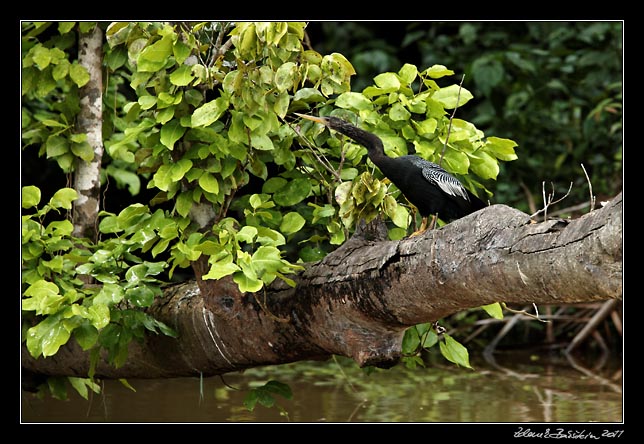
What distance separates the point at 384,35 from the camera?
309 inches

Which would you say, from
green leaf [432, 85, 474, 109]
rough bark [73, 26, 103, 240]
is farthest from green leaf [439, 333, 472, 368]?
rough bark [73, 26, 103, 240]

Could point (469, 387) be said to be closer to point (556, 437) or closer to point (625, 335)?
point (625, 335)

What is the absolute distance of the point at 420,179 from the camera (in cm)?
282

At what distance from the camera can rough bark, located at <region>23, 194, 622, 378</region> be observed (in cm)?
187

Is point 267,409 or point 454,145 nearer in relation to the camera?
point 454,145

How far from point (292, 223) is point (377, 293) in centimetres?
60

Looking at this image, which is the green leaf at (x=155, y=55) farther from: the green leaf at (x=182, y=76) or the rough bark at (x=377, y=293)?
the rough bark at (x=377, y=293)

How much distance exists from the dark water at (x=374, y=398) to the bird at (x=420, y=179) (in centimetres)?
87

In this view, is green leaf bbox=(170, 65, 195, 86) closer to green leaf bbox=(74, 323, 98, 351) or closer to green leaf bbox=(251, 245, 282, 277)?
green leaf bbox=(251, 245, 282, 277)

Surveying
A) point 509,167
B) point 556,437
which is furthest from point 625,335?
point 509,167

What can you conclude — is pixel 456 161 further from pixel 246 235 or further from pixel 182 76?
pixel 182 76

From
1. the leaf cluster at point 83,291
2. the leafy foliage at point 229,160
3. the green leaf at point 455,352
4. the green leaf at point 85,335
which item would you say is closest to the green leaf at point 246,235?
the leafy foliage at point 229,160

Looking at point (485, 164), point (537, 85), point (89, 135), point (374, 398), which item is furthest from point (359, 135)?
point (537, 85)

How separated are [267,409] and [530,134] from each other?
154 inches
